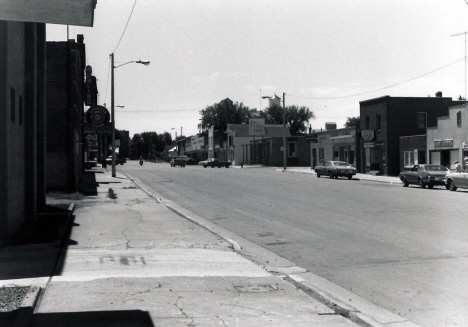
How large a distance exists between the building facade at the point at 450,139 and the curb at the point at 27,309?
122 feet

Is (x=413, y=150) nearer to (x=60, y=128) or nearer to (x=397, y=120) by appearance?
(x=397, y=120)

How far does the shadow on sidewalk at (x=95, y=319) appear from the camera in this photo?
5984 mm

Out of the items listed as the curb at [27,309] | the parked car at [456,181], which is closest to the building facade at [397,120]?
the parked car at [456,181]

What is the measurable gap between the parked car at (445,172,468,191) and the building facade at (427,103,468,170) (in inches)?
393

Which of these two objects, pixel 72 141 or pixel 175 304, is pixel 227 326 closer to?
pixel 175 304

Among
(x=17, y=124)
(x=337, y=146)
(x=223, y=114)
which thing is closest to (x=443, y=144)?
(x=337, y=146)

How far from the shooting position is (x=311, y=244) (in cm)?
1221

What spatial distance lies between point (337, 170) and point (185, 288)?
38.8m

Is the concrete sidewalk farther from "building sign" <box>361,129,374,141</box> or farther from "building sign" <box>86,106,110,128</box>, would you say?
"building sign" <box>361,129,374,141</box>

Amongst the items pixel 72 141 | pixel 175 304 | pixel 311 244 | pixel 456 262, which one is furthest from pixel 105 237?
pixel 72 141

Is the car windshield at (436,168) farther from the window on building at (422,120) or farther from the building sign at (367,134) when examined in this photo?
the building sign at (367,134)

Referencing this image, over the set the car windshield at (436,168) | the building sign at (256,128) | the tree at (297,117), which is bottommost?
the car windshield at (436,168)

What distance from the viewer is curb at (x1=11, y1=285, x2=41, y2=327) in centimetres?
582

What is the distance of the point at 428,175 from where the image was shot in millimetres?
32344
